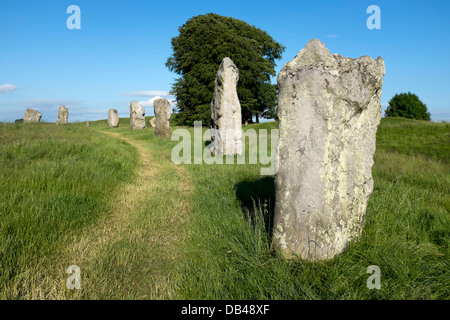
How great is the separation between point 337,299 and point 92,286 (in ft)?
7.65

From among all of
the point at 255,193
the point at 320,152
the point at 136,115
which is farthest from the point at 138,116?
the point at 320,152

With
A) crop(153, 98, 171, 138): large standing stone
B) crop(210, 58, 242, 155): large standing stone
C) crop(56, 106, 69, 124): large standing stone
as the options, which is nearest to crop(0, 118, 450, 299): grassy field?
crop(210, 58, 242, 155): large standing stone

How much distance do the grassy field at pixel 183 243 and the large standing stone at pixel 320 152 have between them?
0.87 feet

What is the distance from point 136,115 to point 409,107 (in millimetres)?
34703

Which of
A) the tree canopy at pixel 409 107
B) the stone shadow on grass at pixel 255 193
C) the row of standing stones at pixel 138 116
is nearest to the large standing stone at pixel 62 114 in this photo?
the row of standing stones at pixel 138 116

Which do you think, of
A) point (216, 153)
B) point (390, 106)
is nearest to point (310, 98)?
point (216, 153)

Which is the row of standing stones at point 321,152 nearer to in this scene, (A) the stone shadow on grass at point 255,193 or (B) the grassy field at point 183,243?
(B) the grassy field at point 183,243

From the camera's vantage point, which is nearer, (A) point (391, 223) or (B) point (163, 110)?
(A) point (391, 223)

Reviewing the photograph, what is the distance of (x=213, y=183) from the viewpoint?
20.9 ft

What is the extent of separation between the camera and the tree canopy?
35.9 m

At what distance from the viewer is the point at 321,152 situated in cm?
294

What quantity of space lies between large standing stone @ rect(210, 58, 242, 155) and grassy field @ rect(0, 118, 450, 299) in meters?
4.33
